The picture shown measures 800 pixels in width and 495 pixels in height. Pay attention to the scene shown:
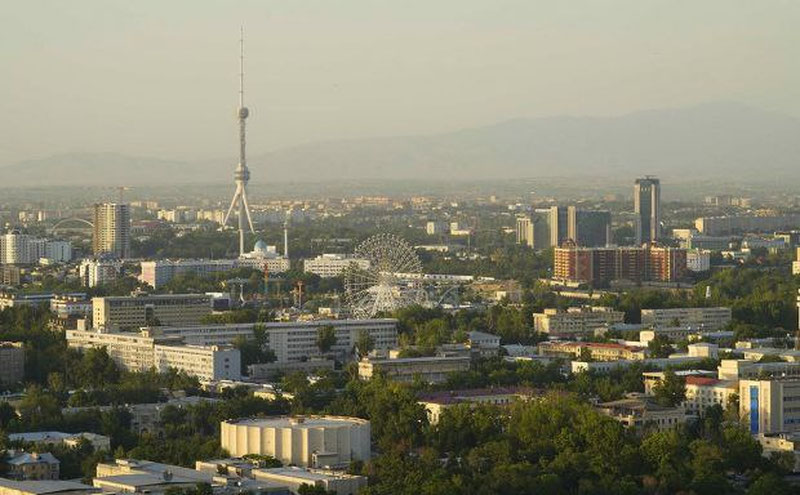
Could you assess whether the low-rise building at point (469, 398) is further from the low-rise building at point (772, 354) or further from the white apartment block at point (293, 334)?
the white apartment block at point (293, 334)

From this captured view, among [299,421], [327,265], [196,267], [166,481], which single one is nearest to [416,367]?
[299,421]

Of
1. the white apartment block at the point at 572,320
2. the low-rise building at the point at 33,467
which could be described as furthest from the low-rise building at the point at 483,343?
the low-rise building at the point at 33,467

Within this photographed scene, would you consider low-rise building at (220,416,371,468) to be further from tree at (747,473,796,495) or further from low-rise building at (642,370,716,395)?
low-rise building at (642,370,716,395)

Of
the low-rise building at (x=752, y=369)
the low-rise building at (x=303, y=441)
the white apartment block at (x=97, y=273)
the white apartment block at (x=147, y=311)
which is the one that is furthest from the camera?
the white apartment block at (x=97, y=273)

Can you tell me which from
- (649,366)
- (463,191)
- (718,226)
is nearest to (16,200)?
(463,191)

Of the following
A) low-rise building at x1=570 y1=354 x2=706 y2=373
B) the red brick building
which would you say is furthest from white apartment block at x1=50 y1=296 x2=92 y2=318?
the red brick building

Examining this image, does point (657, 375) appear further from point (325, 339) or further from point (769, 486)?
point (769, 486)
